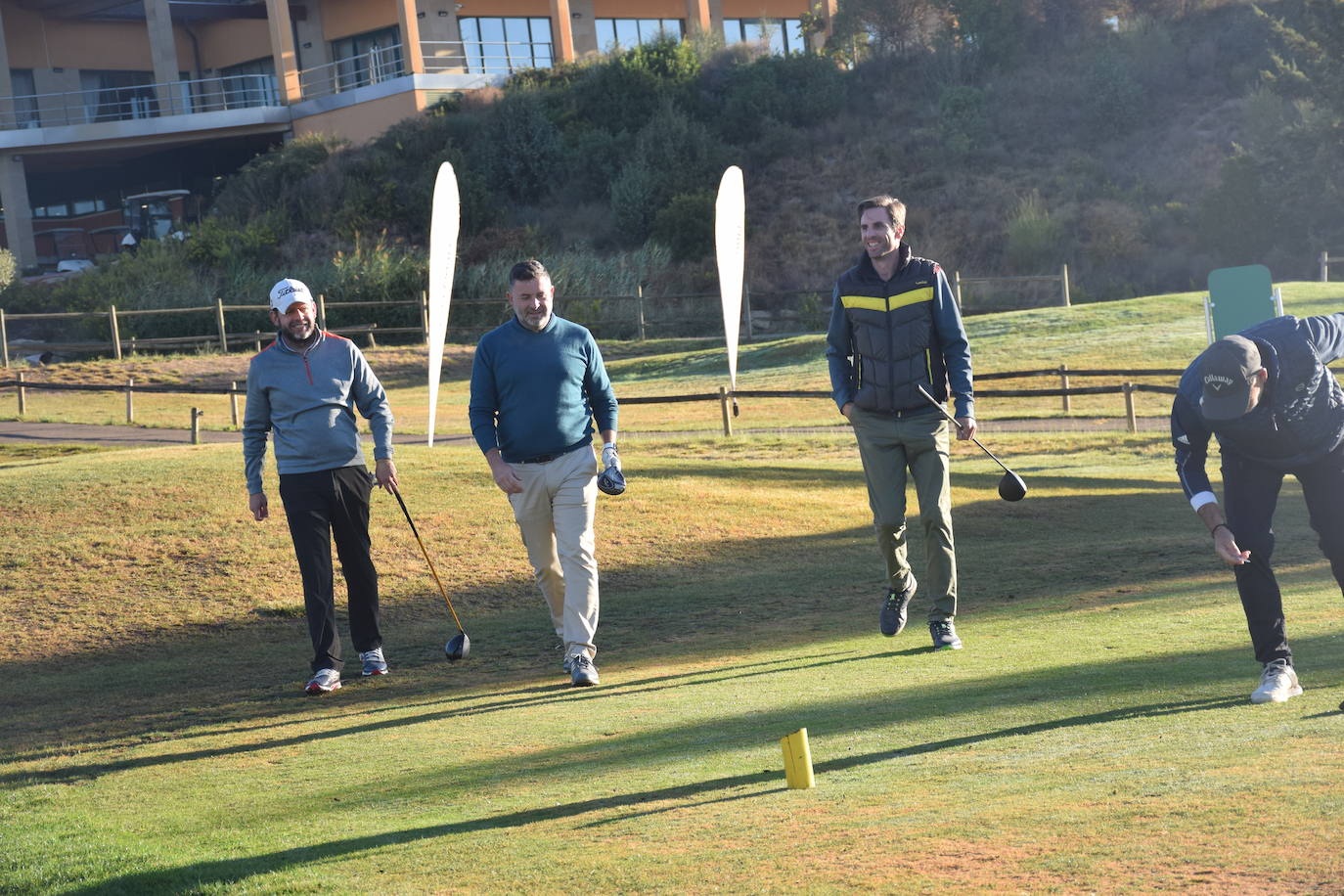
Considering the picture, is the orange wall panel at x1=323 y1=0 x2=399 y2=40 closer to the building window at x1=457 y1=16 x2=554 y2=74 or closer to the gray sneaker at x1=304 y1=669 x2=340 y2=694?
the building window at x1=457 y1=16 x2=554 y2=74

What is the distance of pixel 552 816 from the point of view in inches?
206

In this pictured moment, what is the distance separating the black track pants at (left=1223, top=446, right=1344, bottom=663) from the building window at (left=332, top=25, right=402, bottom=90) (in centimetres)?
5150

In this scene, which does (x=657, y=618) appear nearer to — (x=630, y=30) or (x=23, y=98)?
(x=23, y=98)

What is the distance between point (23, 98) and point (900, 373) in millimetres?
53140

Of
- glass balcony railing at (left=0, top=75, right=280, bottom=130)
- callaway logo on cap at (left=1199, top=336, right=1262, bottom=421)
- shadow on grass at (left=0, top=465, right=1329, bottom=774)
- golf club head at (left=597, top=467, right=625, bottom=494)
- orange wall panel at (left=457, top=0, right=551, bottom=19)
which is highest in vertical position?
orange wall panel at (left=457, top=0, right=551, bottom=19)

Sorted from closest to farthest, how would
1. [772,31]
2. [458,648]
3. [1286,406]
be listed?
[1286,406] → [458,648] → [772,31]

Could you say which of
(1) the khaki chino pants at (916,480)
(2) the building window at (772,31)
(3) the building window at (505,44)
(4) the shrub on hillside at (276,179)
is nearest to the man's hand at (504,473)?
(1) the khaki chino pants at (916,480)

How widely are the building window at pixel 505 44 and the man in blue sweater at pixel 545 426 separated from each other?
50.3 metres

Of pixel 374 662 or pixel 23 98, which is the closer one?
pixel 374 662

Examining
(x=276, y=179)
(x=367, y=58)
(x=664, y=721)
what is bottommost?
(x=664, y=721)

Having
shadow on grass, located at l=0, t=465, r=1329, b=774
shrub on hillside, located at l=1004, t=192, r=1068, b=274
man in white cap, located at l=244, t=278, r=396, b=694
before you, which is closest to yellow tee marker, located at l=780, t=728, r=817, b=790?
shadow on grass, located at l=0, t=465, r=1329, b=774

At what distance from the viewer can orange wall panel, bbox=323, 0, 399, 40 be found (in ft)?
181

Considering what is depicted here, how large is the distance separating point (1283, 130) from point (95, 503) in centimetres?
4003

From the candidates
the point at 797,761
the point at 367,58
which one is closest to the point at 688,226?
the point at 367,58
